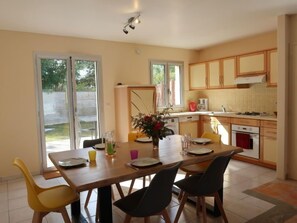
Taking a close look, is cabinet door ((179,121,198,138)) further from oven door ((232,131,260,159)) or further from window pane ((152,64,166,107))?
oven door ((232,131,260,159))

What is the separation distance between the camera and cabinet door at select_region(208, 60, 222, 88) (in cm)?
530

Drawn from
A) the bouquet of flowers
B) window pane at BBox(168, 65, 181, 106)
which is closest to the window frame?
window pane at BBox(168, 65, 181, 106)

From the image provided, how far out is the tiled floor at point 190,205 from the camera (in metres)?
2.71

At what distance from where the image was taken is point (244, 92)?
5176 millimetres

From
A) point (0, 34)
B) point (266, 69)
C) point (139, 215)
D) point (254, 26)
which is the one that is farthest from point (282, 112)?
point (0, 34)

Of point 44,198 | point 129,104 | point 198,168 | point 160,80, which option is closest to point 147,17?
point 129,104

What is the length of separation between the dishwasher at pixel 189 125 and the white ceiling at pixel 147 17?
68.8 inches

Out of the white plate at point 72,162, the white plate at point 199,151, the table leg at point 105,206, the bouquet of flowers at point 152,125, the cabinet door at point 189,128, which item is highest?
the bouquet of flowers at point 152,125

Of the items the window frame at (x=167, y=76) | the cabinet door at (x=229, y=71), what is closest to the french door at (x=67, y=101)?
the window frame at (x=167, y=76)

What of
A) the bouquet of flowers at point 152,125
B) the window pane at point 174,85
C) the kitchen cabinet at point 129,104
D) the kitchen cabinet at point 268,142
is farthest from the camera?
the window pane at point 174,85

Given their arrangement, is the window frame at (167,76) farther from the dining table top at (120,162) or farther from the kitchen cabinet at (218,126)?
the dining table top at (120,162)

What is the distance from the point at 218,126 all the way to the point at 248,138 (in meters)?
0.74

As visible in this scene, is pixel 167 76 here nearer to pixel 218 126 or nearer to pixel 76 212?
pixel 218 126

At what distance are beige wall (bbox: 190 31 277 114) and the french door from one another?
2.80m
